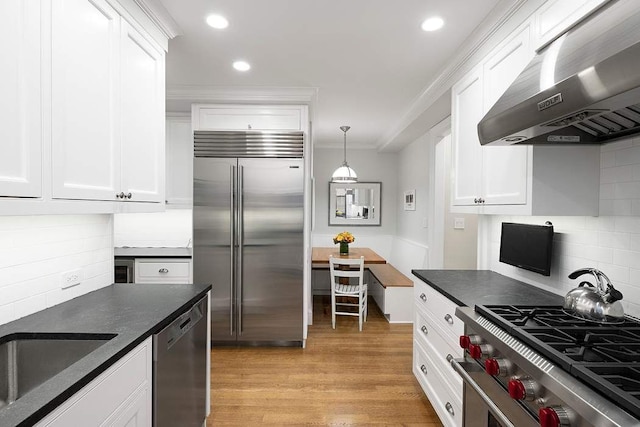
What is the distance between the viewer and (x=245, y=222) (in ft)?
11.3

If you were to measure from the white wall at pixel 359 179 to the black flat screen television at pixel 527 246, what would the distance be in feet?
12.7

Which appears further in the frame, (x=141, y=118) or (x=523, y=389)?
(x=141, y=118)

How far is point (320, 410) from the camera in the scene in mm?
2477

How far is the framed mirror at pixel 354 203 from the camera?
623 centimetres

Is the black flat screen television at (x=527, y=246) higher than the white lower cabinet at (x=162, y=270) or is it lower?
higher

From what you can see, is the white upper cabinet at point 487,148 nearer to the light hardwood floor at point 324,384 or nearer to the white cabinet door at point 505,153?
the white cabinet door at point 505,153

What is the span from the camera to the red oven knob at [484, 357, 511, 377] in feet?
4.39

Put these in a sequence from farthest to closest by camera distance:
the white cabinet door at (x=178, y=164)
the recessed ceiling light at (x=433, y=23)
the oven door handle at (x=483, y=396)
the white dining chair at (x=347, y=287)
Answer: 1. the white dining chair at (x=347, y=287)
2. the white cabinet door at (x=178, y=164)
3. the recessed ceiling light at (x=433, y=23)
4. the oven door handle at (x=483, y=396)

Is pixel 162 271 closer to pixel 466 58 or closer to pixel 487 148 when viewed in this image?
pixel 487 148

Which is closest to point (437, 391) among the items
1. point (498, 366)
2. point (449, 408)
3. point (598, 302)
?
point (449, 408)

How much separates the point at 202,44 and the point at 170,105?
1.39 meters

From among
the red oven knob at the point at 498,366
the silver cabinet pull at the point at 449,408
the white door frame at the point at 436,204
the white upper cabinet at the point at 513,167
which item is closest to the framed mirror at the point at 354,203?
the white door frame at the point at 436,204

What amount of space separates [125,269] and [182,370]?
2179mm

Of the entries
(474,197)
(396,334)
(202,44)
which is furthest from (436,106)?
(396,334)
